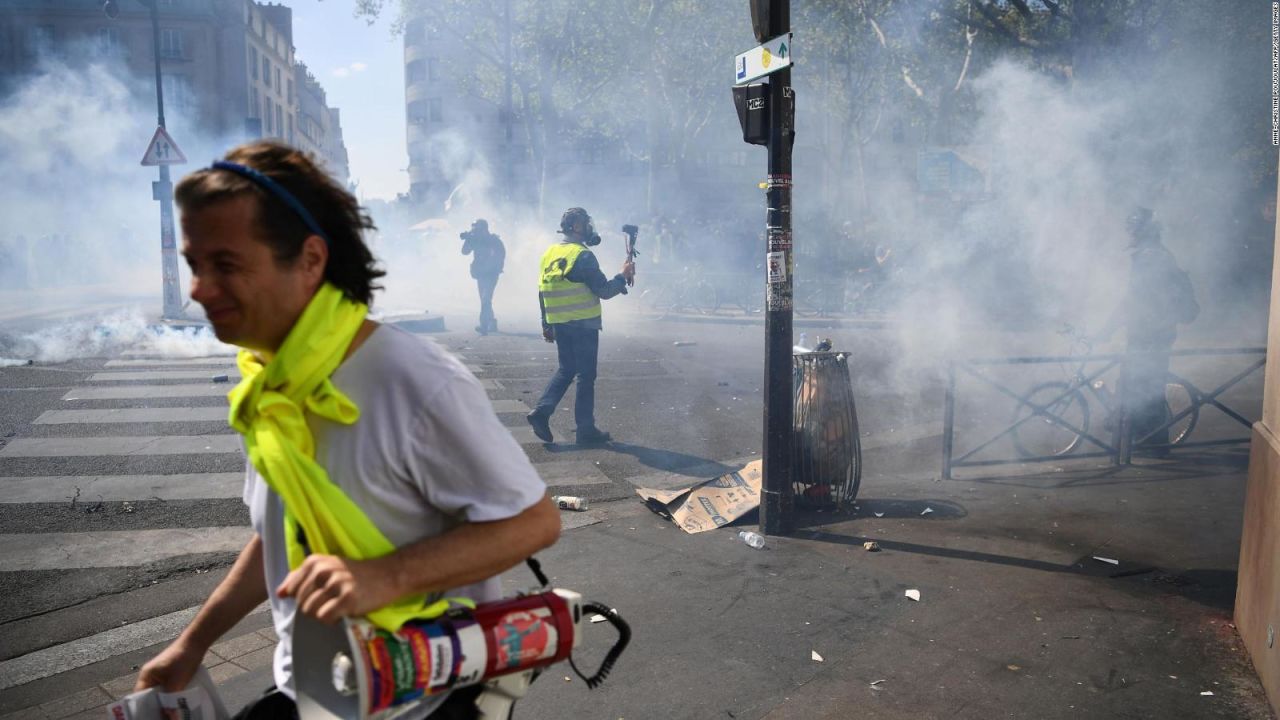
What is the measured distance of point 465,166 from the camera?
56.6m

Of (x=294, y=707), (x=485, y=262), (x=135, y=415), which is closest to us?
(x=294, y=707)

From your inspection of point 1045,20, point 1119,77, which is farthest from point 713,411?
point 1045,20

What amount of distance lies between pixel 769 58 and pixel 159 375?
29.0ft

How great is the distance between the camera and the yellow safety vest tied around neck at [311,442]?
4.57ft

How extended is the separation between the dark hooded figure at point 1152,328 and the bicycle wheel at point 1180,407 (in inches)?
6.4

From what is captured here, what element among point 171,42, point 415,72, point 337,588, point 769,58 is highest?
point 415,72

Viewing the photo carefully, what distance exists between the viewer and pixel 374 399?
1.44 metres

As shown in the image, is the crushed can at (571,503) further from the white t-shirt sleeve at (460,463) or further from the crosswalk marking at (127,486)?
the white t-shirt sleeve at (460,463)

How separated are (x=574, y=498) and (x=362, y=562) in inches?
191

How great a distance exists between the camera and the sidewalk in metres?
3.45

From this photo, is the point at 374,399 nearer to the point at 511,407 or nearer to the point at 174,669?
the point at 174,669

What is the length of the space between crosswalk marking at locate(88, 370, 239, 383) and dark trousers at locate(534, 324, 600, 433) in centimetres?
472

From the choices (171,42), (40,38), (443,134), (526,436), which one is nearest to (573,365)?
(526,436)

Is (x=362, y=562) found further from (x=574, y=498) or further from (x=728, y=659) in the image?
(x=574, y=498)
